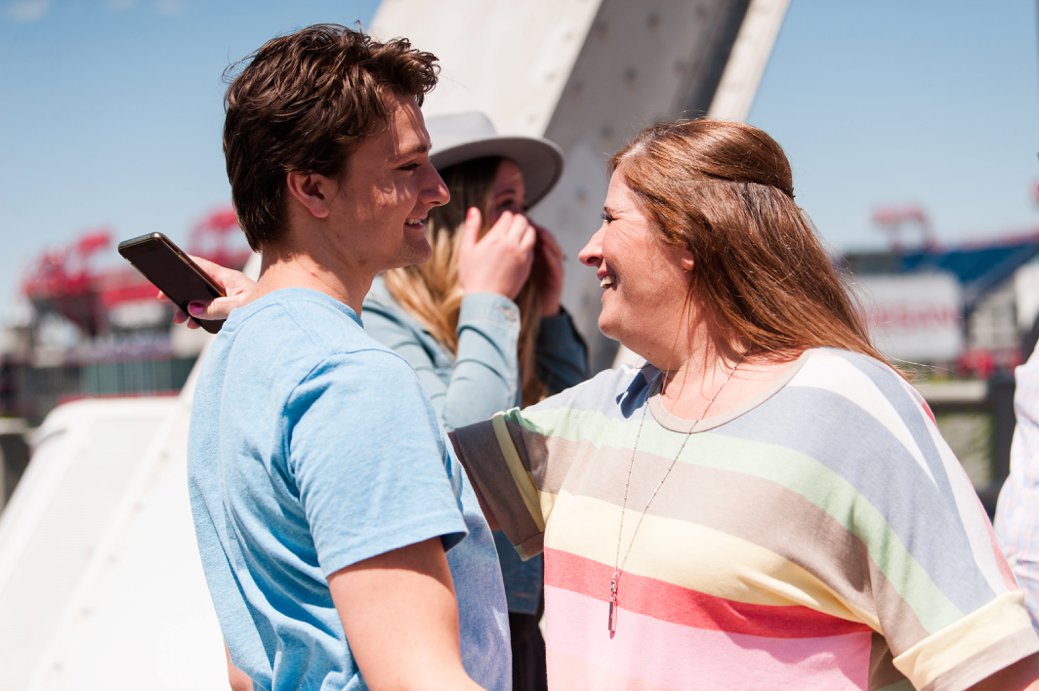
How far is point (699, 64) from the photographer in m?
3.02

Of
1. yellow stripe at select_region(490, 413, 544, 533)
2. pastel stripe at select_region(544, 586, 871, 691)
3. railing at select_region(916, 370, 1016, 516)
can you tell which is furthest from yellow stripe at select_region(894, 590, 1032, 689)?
railing at select_region(916, 370, 1016, 516)

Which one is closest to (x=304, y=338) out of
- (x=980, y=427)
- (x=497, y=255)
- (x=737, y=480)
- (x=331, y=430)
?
(x=331, y=430)

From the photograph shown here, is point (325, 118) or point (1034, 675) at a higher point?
point (325, 118)

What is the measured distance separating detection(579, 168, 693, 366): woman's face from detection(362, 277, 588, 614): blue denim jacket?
1.31 ft

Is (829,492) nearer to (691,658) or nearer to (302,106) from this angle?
(691,658)

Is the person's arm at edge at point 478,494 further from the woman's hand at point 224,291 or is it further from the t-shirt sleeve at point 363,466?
the t-shirt sleeve at point 363,466

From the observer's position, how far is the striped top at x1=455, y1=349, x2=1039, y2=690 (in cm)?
112

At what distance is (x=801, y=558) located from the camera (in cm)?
117

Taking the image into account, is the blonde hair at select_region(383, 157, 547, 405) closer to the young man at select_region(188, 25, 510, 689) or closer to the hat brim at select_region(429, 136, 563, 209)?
the hat brim at select_region(429, 136, 563, 209)

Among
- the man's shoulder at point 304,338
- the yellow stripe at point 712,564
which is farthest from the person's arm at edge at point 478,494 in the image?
the man's shoulder at point 304,338

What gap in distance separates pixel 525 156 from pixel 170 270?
1.01m

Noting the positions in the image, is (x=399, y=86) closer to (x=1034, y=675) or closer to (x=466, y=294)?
(x=466, y=294)

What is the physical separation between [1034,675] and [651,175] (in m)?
0.84

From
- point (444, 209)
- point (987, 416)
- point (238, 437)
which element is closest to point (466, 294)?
point (444, 209)
